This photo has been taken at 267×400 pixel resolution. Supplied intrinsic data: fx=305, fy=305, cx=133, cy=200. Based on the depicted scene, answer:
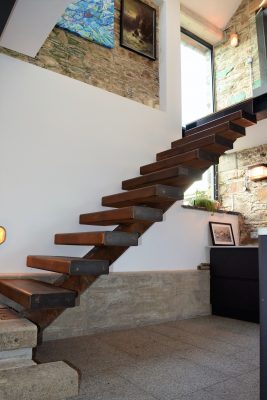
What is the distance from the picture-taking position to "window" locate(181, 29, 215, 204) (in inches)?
202

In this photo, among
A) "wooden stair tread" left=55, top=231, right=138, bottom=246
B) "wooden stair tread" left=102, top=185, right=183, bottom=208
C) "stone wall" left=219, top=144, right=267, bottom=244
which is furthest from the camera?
"stone wall" left=219, top=144, right=267, bottom=244

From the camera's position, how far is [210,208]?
4332 millimetres

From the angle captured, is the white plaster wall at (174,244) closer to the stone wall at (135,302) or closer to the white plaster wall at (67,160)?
the white plaster wall at (67,160)

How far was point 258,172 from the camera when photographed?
4.40 metres

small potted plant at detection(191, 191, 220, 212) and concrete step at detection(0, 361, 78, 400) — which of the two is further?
small potted plant at detection(191, 191, 220, 212)

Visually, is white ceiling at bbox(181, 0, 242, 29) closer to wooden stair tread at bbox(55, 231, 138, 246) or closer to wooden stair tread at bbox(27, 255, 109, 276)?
wooden stair tread at bbox(55, 231, 138, 246)

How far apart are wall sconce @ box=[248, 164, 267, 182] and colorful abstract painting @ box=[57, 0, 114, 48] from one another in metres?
2.65

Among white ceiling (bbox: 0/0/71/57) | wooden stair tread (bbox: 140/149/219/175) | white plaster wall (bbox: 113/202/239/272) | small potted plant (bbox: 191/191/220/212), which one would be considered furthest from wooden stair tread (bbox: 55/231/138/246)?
small potted plant (bbox: 191/191/220/212)

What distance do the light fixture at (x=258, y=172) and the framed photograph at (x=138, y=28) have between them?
7.26 ft

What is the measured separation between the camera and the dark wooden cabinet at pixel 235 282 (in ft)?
11.8

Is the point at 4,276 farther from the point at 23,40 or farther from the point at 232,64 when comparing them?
the point at 232,64

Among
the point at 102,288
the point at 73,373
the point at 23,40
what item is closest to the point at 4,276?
the point at 102,288

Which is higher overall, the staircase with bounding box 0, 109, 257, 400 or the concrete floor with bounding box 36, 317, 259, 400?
the staircase with bounding box 0, 109, 257, 400

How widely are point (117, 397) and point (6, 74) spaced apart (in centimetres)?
279
